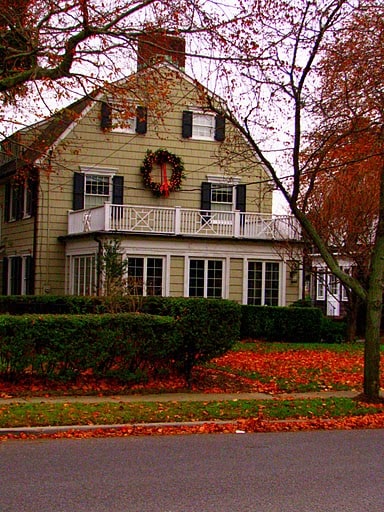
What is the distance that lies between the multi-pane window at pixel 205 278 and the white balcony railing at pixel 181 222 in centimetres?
113

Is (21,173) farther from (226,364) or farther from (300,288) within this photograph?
(300,288)

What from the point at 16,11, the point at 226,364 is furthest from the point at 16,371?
the point at 16,11

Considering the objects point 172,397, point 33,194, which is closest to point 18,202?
point 33,194

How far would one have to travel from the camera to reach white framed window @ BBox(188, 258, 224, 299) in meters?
27.1

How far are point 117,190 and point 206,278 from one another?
484 centimetres

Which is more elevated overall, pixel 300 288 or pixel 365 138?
pixel 365 138

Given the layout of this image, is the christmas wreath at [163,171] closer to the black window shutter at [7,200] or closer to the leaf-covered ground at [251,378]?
the black window shutter at [7,200]

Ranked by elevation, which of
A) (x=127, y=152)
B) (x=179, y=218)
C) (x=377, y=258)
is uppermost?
(x=127, y=152)

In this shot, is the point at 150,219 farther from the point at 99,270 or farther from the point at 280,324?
the point at 280,324

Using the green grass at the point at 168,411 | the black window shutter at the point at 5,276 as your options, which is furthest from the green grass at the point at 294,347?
the black window shutter at the point at 5,276

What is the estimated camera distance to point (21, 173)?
19.8m

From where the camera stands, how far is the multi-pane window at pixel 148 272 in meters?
25.9

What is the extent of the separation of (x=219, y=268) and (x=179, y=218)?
8.40 feet

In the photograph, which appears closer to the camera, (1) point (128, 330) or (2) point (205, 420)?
(2) point (205, 420)
